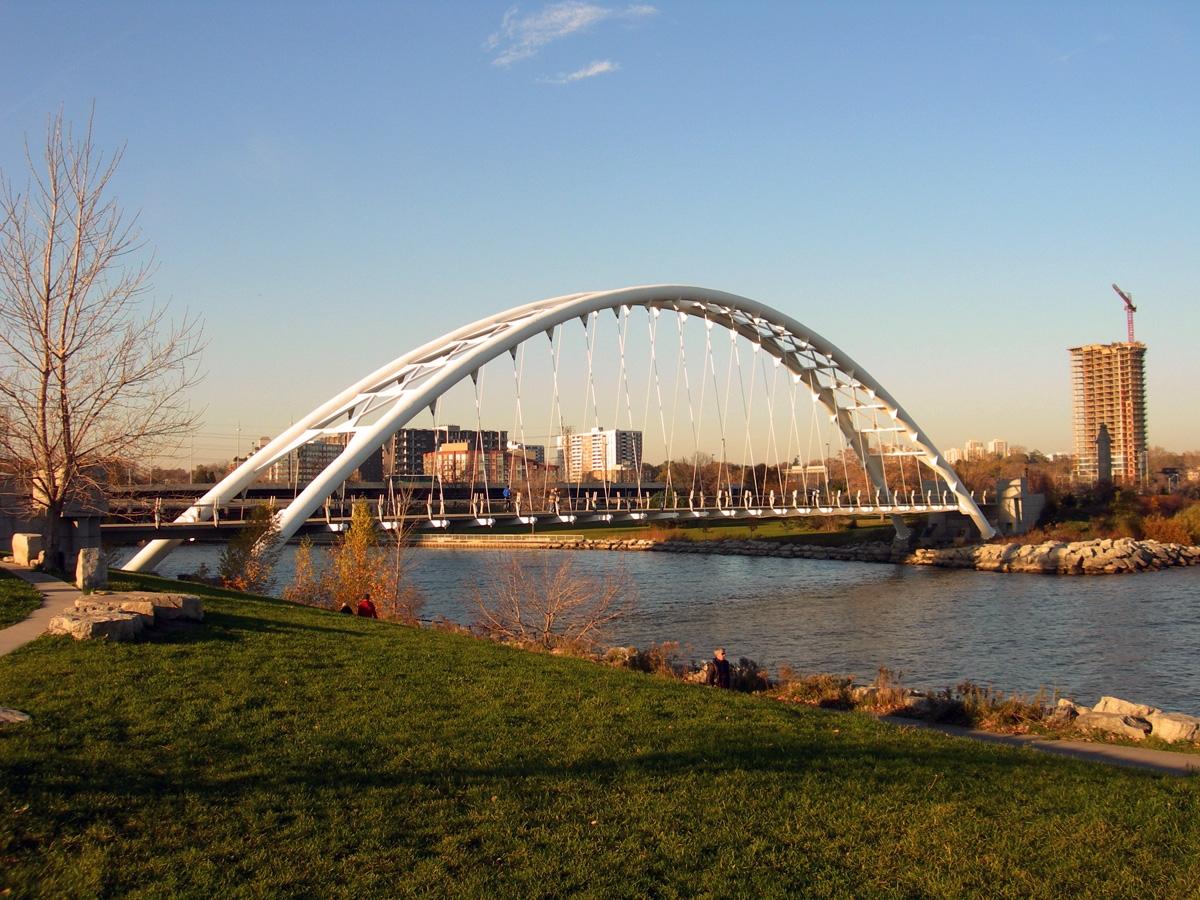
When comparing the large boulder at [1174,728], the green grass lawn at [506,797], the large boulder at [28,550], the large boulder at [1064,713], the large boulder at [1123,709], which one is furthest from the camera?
the large boulder at [28,550]

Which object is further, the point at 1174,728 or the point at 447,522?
the point at 447,522

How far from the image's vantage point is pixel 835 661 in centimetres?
2223

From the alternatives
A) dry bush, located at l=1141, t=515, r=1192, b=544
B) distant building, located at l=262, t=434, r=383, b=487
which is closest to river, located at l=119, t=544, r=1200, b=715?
Answer: distant building, located at l=262, t=434, r=383, b=487

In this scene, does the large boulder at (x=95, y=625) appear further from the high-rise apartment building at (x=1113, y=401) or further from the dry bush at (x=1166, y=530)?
the high-rise apartment building at (x=1113, y=401)

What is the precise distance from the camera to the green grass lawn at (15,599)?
10.3 m

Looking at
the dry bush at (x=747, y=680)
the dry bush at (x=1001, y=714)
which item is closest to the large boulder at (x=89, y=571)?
the dry bush at (x=747, y=680)

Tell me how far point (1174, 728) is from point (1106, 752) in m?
1.88

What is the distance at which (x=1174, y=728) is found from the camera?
1055 cm

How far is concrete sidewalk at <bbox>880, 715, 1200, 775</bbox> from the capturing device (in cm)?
859

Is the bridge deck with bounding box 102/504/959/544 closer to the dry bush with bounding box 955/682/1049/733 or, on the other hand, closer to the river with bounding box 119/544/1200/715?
the river with bounding box 119/544/1200/715

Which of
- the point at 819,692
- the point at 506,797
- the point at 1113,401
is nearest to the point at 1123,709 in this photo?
the point at 819,692

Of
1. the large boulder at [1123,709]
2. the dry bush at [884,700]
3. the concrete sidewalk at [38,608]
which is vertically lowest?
the large boulder at [1123,709]

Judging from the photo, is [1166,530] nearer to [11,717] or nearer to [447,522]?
[447,522]

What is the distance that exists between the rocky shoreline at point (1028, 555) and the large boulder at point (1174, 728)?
128ft
